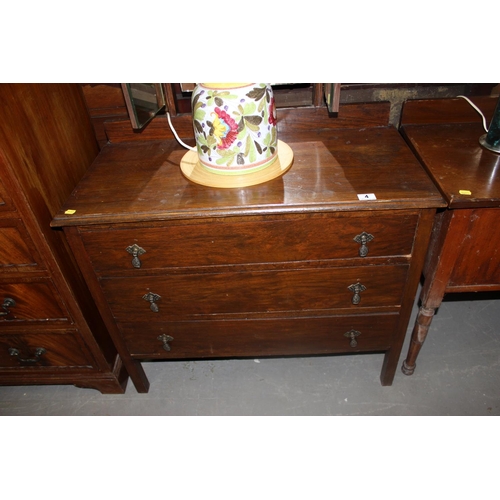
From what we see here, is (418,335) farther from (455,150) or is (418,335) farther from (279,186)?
(279,186)

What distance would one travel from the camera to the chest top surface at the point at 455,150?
1199mm

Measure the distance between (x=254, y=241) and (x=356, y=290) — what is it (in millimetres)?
421

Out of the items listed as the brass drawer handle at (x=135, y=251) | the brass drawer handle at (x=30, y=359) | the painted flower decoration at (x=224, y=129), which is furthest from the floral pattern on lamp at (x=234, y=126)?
the brass drawer handle at (x=30, y=359)

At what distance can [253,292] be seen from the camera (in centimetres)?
140

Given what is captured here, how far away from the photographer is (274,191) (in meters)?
1.23

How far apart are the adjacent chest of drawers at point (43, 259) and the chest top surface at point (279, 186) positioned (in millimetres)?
103

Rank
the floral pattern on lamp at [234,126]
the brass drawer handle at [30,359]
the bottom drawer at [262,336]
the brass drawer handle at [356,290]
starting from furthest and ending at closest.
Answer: the brass drawer handle at [30,359], the bottom drawer at [262,336], the brass drawer handle at [356,290], the floral pattern on lamp at [234,126]

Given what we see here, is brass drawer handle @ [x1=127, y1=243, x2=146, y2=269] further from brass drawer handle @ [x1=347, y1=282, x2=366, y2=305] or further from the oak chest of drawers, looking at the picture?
brass drawer handle @ [x1=347, y1=282, x2=366, y2=305]

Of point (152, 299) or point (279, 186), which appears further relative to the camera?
point (152, 299)

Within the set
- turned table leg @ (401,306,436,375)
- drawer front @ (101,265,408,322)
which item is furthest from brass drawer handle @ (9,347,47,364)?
turned table leg @ (401,306,436,375)

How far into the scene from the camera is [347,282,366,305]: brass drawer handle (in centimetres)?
138

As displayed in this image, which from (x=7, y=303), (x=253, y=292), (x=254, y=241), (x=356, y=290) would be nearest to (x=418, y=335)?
(x=356, y=290)

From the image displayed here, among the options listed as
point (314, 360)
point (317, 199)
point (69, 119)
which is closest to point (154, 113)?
point (69, 119)

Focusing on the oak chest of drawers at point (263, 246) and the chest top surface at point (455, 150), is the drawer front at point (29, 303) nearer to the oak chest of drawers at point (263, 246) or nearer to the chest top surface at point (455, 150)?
the oak chest of drawers at point (263, 246)
